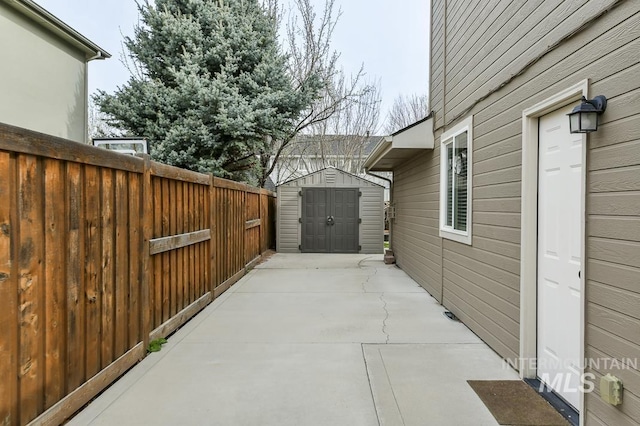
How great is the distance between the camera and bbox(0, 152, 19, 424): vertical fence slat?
1849 millimetres

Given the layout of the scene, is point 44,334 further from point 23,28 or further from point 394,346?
point 23,28

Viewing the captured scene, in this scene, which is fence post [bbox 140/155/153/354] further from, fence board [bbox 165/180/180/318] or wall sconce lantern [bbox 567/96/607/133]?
wall sconce lantern [bbox 567/96/607/133]

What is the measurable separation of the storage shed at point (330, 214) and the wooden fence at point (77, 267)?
732 centimetres

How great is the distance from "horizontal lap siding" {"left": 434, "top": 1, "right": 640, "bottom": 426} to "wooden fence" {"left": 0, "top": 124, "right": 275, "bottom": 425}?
2988 millimetres

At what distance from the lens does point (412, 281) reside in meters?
7.12

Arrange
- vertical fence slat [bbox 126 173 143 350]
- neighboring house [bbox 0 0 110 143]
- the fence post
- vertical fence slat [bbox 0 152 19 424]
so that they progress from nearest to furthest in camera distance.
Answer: vertical fence slat [bbox 0 152 19 424], vertical fence slat [bbox 126 173 143 350], the fence post, neighboring house [bbox 0 0 110 143]

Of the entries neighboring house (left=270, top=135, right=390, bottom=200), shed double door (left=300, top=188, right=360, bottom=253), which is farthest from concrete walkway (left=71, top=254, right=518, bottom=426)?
neighboring house (left=270, top=135, right=390, bottom=200)

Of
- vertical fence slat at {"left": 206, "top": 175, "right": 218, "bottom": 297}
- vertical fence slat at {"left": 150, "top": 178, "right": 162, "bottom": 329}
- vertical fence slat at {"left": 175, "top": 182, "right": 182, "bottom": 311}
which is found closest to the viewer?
vertical fence slat at {"left": 150, "top": 178, "right": 162, "bottom": 329}

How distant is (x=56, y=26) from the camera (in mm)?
6914

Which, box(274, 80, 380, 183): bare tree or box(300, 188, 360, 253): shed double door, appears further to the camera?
box(274, 80, 380, 183): bare tree

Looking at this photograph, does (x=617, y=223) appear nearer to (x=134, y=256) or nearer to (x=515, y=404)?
(x=515, y=404)

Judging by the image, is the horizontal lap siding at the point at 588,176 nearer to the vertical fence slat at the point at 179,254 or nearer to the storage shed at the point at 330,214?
the vertical fence slat at the point at 179,254

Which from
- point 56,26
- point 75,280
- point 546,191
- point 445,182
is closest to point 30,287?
point 75,280

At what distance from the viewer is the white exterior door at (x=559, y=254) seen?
2518 mm
